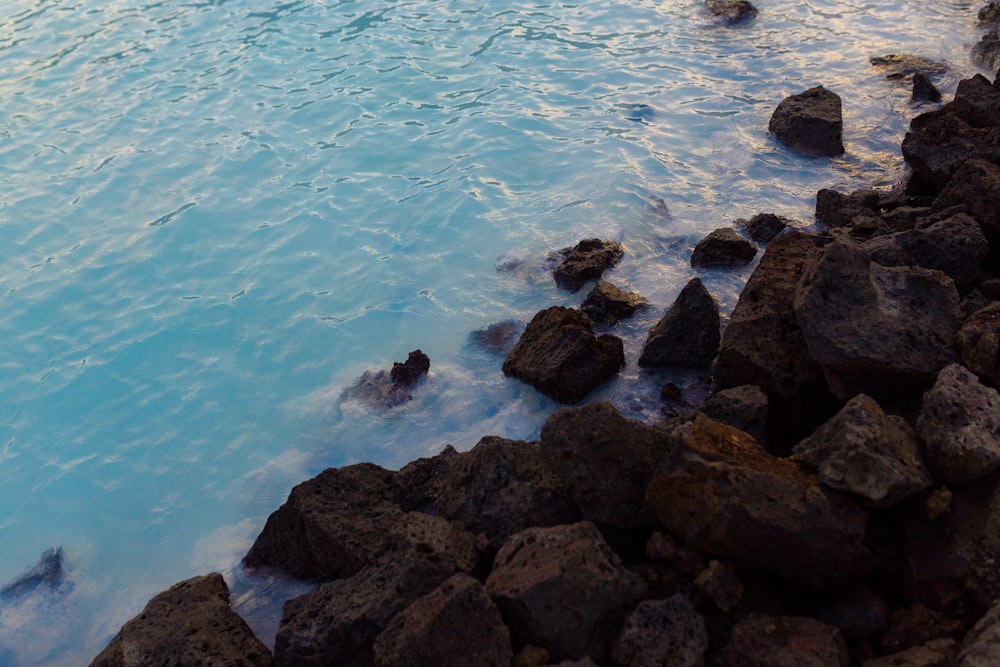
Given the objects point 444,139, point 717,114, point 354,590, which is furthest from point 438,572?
point 717,114

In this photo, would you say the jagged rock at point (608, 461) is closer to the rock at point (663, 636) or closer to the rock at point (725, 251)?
the rock at point (663, 636)

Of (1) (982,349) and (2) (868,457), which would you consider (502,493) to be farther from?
(1) (982,349)

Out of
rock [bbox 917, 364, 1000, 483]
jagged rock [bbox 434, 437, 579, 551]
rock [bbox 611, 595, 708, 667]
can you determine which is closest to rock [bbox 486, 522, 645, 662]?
rock [bbox 611, 595, 708, 667]

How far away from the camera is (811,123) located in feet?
27.7

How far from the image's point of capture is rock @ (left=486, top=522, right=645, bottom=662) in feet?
11.9

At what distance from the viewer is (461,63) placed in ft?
36.3

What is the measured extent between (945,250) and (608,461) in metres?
2.92

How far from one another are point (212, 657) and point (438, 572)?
118cm

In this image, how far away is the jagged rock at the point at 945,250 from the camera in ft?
17.7

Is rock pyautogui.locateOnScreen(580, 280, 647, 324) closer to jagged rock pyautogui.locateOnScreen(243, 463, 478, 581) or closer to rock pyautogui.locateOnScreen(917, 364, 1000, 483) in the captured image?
jagged rock pyautogui.locateOnScreen(243, 463, 478, 581)

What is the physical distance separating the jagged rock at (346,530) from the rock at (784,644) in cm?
134

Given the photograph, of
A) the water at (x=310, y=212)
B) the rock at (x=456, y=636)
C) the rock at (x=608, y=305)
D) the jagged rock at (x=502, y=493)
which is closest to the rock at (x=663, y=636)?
the rock at (x=456, y=636)

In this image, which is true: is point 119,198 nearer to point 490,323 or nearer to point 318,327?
point 318,327

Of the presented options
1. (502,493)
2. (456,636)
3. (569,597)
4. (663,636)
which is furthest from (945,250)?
(456,636)
